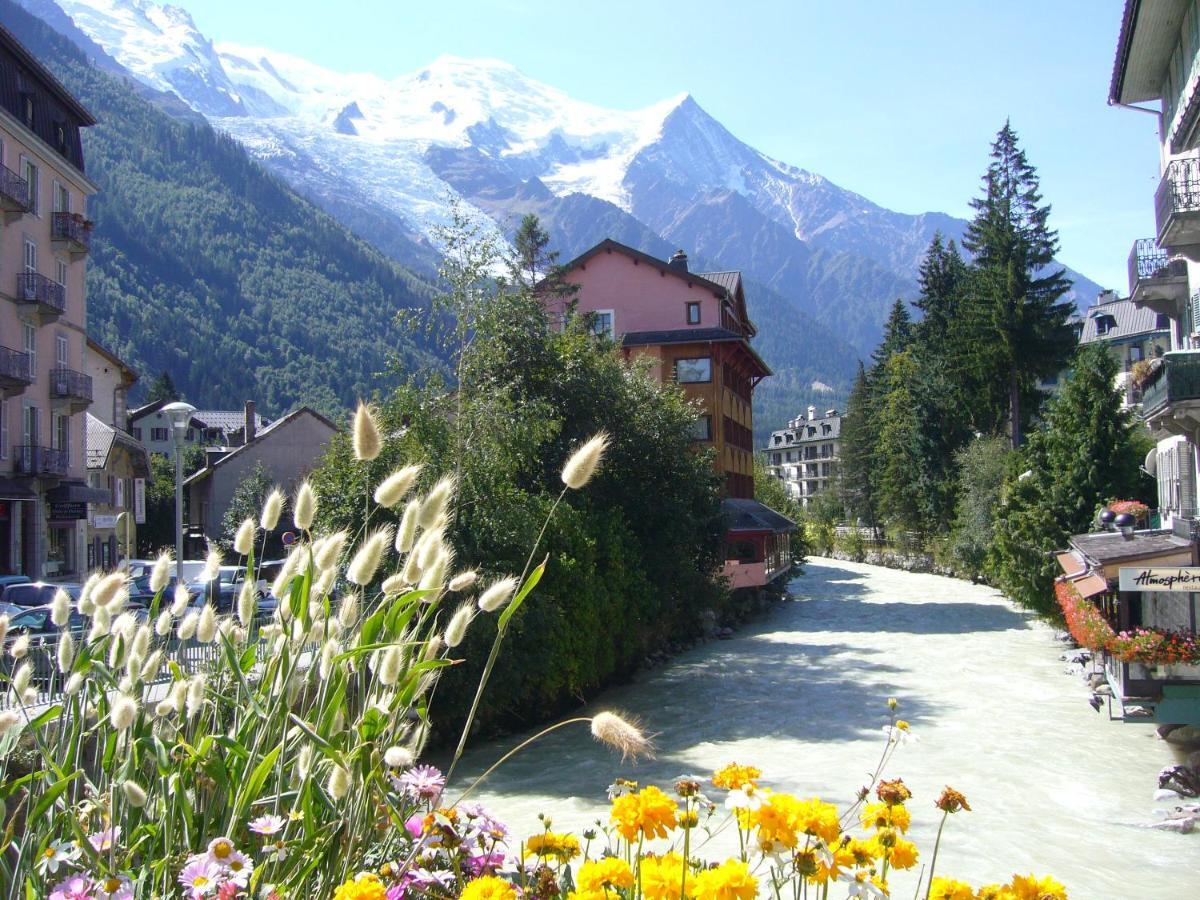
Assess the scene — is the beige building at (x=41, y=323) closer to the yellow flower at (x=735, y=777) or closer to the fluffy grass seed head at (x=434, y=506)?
the fluffy grass seed head at (x=434, y=506)

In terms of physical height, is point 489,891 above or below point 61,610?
below

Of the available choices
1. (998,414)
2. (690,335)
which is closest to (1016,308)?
(998,414)

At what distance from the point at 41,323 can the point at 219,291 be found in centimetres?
13838

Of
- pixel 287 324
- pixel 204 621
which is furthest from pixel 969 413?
pixel 287 324

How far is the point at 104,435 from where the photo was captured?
50.8 m

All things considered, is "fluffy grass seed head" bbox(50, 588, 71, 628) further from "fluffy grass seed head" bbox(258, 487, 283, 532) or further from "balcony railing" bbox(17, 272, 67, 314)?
"balcony railing" bbox(17, 272, 67, 314)

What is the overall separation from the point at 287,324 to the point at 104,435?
118 metres

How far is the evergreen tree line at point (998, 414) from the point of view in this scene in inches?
1200

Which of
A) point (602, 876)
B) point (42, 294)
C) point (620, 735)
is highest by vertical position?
point (42, 294)

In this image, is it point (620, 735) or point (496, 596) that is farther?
point (496, 596)

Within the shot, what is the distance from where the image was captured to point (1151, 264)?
23.4m

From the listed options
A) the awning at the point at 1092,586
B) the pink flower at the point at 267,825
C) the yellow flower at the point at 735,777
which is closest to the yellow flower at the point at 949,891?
the yellow flower at the point at 735,777

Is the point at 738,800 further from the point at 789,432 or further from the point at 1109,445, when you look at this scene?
the point at 789,432

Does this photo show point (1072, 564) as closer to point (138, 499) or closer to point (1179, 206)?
point (1179, 206)
